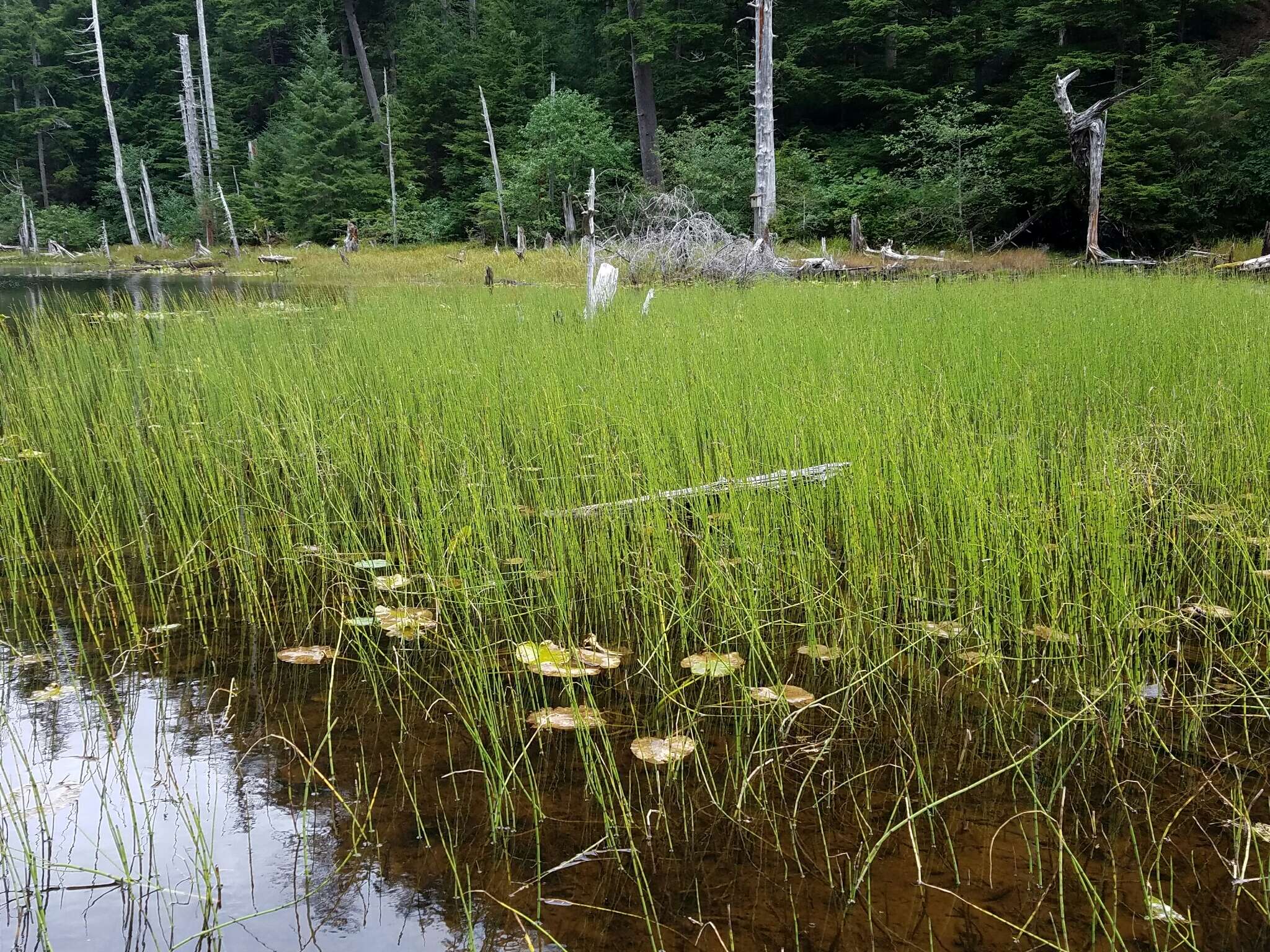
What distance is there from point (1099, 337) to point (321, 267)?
60.5 feet

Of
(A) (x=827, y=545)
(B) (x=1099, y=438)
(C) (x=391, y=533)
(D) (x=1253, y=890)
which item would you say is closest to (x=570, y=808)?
(D) (x=1253, y=890)

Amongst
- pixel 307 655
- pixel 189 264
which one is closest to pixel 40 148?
pixel 189 264

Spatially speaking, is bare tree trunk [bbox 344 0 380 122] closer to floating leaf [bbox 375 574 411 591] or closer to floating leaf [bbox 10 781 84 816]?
floating leaf [bbox 375 574 411 591]

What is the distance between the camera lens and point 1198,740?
1.86 meters

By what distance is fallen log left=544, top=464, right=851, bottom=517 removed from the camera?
9.00 feet

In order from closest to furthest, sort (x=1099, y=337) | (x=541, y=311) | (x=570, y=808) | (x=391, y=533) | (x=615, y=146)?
(x=570, y=808) → (x=391, y=533) → (x=1099, y=337) → (x=541, y=311) → (x=615, y=146)

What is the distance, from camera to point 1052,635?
81.8 inches

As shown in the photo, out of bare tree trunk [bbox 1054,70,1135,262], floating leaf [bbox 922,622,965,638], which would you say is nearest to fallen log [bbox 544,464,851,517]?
floating leaf [bbox 922,622,965,638]

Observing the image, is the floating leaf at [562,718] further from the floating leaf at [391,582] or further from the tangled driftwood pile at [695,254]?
the tangled driftwood pile at [695,254]

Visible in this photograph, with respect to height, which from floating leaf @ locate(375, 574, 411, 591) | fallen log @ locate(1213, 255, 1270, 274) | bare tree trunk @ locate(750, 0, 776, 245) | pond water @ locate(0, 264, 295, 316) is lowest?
floating leaf @ locate(375, 574, 411, 591)

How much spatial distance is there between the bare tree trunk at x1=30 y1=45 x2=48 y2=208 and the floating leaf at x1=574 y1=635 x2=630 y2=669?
37.0m

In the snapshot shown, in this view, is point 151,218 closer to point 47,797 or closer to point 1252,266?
point 1252,266

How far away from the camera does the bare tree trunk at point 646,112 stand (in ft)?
71.3

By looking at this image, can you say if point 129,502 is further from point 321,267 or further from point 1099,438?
point 321,267
